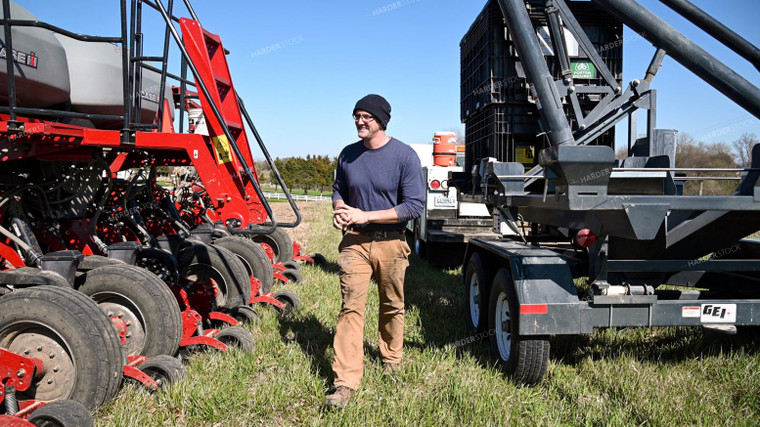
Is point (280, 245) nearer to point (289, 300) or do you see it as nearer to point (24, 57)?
point (289, 300)

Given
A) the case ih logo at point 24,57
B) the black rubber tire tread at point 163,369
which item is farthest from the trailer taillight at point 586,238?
the case ih logo at point 24,57

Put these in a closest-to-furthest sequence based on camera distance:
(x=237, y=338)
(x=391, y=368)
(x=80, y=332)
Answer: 1. (x=80, y=332)
2. (x=391, y=368)
3. (x=237, y=338)

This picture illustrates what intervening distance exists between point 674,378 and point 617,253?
0.94 metres

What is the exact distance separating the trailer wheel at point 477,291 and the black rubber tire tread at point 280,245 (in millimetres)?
3594

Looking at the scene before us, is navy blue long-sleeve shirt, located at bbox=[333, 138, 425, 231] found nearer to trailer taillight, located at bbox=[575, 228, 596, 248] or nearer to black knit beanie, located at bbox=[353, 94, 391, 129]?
black knit beanie, located at bbox=[353, 94, 391, 129]

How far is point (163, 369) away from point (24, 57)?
2.28 m

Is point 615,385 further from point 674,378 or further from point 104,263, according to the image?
point 104,263

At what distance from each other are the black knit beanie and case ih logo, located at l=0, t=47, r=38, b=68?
2.23 meters

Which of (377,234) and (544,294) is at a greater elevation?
(377,234)

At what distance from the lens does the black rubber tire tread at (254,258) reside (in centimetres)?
620

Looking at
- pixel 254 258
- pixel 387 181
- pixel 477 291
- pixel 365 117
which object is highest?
pixel 365 117

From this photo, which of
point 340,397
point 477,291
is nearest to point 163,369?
point 340,397

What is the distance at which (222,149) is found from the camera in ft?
13.7

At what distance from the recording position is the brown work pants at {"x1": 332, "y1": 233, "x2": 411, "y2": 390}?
135 inches
